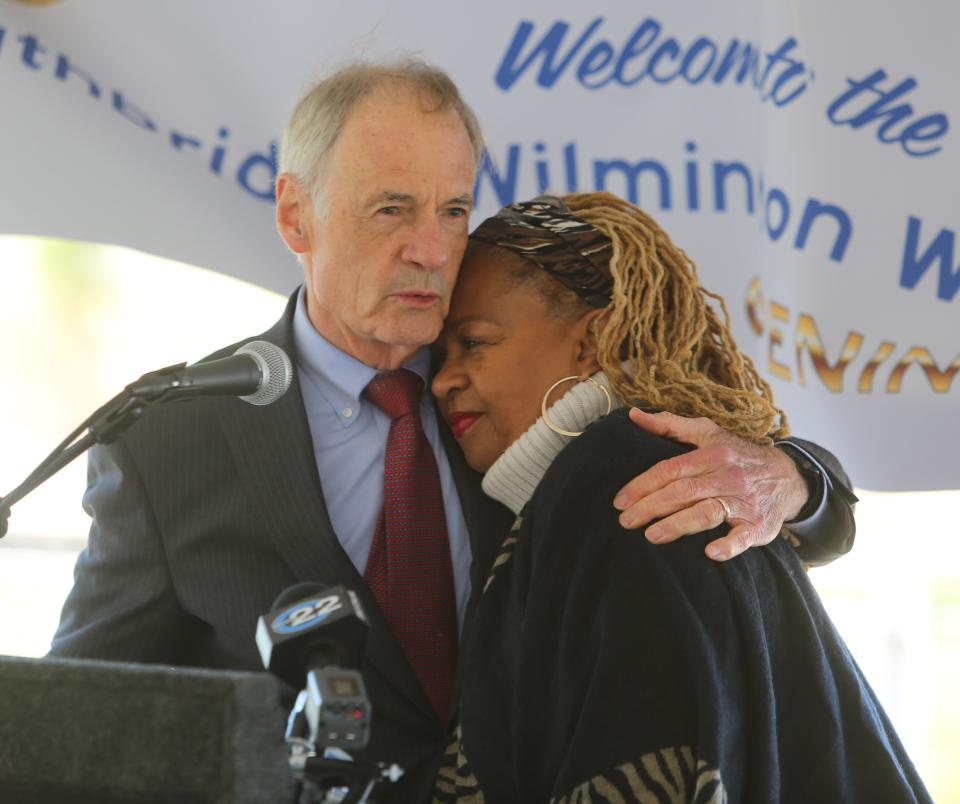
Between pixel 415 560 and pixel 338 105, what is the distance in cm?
75

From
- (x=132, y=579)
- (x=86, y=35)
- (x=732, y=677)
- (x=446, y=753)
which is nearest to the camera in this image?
(x=732, y=677)

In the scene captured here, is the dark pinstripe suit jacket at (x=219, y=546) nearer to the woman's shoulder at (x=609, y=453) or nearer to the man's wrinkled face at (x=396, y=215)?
the man's wrinkled face at (x=396, y=215)

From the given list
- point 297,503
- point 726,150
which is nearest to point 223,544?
point 297,503

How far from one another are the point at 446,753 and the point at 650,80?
4.88 feet

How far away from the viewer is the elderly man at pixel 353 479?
1929 mm

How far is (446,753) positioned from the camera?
1808mm

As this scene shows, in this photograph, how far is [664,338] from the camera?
1865mm

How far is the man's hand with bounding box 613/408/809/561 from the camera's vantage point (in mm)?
1572

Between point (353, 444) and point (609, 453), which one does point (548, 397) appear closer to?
point (609, 453)

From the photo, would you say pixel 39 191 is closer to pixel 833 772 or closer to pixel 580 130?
pixel 580 130

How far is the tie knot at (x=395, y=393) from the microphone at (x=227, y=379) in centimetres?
59

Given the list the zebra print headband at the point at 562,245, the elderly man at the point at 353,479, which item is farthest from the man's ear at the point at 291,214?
the zebra print headband at the point at 562,245

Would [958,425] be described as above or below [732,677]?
above

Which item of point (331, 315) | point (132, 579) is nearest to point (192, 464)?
point (132, 579)
